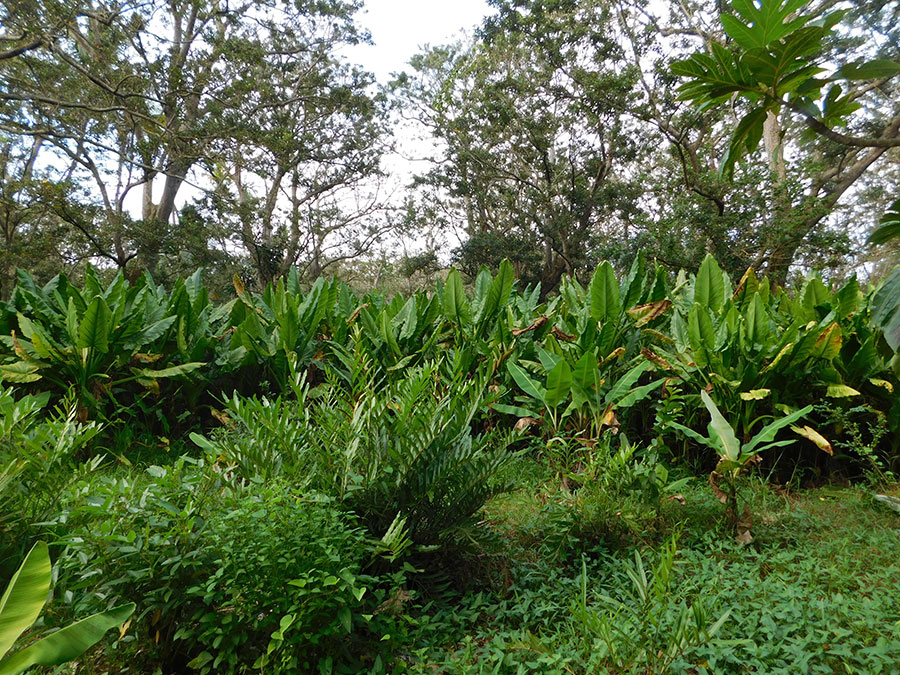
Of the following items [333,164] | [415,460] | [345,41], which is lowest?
[415,460]

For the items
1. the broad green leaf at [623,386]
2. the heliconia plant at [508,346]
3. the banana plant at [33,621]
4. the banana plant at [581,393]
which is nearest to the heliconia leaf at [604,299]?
the heliconia plant at [508,346]

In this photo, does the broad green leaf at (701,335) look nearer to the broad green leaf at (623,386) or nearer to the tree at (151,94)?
the broad green leaf at (623,386)

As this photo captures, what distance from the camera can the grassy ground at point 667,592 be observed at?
122 centimetres

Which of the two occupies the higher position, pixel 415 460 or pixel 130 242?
pixel 130 242

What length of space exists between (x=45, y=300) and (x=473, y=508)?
3.18 m

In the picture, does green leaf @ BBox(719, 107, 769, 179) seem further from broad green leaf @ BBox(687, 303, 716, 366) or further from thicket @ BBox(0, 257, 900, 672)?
broad green leaf @ BBox(687, 303, 716, 366)

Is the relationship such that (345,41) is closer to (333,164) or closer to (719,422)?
(333,164)

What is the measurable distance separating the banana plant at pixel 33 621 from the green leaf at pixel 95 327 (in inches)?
88.7

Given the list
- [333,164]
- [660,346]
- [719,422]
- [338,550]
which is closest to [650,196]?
[333,164]

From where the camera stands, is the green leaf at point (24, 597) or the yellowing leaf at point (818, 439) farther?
the yellowing leaf at point (818, 439)

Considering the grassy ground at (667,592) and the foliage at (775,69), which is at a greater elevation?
the foliage at (775,69)

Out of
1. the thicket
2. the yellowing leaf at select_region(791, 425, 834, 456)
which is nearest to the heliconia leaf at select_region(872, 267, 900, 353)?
the thicket

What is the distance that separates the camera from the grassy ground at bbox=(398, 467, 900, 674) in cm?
122

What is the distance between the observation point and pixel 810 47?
1.14 m
